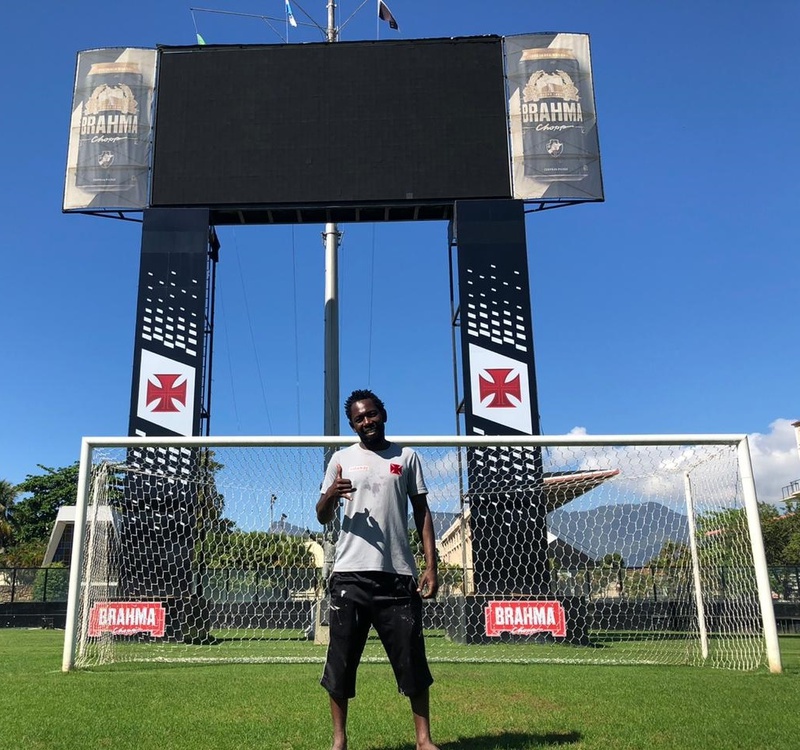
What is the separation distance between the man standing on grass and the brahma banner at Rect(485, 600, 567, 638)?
6169mm

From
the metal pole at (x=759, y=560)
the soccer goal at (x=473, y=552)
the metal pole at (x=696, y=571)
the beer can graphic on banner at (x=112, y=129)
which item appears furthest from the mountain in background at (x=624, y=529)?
the beer can graphic on banner at (x=112, y=129)

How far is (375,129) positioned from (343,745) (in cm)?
1367

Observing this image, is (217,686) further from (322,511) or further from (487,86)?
(487,86)

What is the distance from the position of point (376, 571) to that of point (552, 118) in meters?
14.1

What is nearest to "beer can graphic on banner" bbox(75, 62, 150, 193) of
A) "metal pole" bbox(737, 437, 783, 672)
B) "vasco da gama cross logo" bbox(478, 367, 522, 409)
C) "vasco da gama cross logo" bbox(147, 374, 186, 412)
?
"vasco da gama cross logo" bbox(147, 374, 186, 412)

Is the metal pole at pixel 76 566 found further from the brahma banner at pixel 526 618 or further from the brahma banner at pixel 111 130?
the brahma banner at pixel 111 130

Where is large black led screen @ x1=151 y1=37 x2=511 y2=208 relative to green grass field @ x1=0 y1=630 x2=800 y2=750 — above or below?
above

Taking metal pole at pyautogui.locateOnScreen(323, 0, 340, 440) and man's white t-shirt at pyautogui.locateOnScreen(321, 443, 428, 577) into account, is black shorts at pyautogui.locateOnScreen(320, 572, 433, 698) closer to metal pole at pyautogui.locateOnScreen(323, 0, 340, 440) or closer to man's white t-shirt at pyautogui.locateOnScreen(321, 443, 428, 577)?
man's white t-shirt at pyautogui.locateOnScreen(321, 443, 428, 577)

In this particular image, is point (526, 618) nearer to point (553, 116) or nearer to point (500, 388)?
point (500, 388)

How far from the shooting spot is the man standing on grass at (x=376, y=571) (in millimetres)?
3260

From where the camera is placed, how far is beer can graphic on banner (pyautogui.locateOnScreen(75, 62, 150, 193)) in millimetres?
15094

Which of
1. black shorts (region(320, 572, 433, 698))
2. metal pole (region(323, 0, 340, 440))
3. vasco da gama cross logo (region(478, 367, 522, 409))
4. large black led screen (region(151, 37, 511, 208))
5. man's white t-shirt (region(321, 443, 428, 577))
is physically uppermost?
large black led screen (region(151, 37, 511, 208))

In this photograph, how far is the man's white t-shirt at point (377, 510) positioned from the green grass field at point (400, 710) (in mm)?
982

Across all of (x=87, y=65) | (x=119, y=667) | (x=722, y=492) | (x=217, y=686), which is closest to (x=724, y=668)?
(x=722, y=492)
